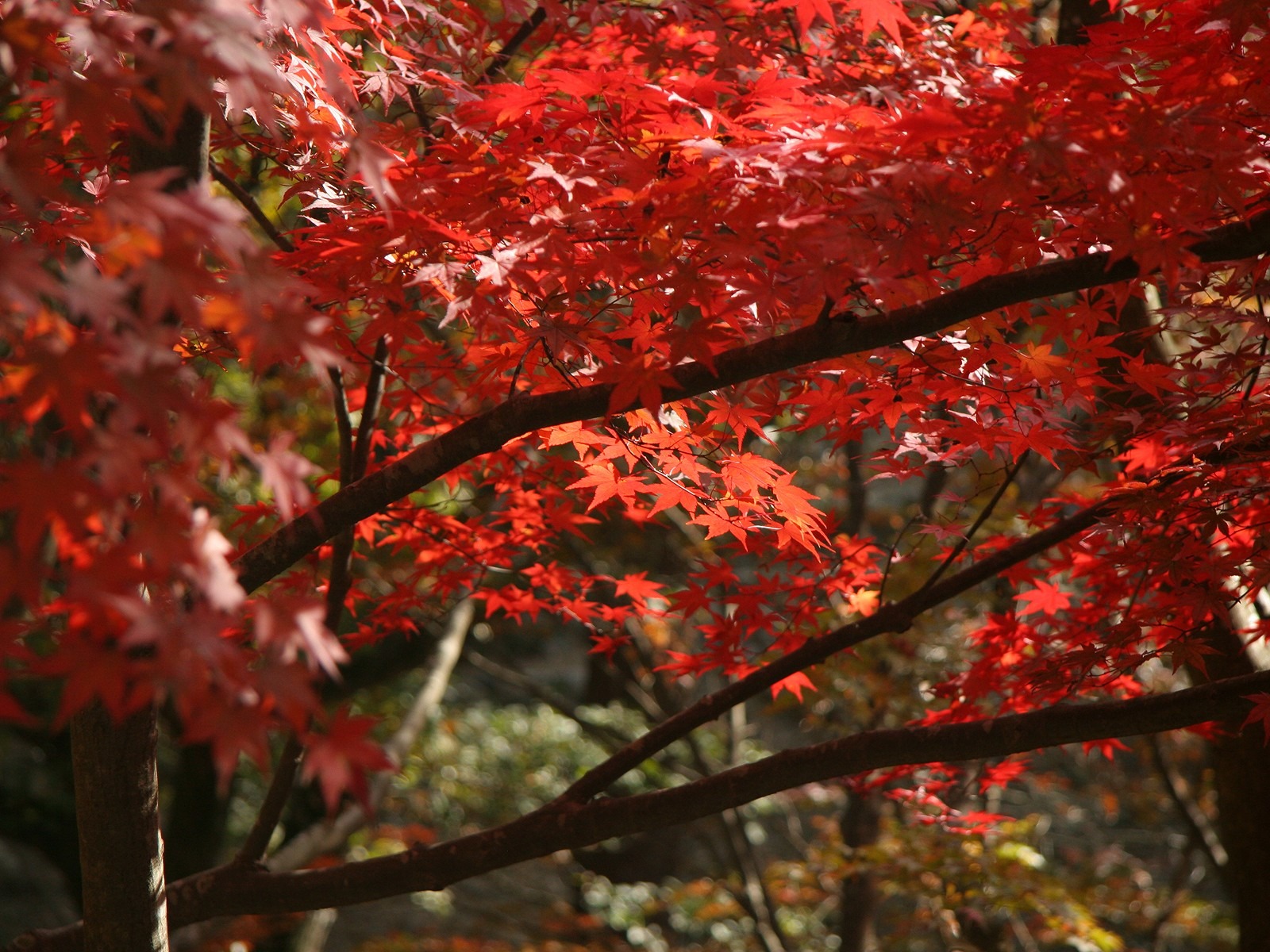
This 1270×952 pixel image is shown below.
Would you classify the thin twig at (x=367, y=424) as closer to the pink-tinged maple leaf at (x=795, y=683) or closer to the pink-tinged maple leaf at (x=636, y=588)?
the pink-tinged maple leaf at (x=636, y=588)

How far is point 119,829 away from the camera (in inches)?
87.3

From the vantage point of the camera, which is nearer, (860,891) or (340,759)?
(340,759)

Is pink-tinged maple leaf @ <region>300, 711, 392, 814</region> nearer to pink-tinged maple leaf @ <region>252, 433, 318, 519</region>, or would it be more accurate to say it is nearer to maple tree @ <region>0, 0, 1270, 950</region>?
maple tree @ <region>0, 0, 1270, 950</region>

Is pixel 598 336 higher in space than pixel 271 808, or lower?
higher

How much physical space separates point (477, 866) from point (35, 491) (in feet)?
5.85

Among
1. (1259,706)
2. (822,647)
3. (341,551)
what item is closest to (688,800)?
(822,647)

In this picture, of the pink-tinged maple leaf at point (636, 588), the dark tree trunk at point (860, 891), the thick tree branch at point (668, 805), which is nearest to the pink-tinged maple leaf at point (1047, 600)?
the thick tree branch at point (668, 805)

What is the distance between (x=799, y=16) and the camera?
2.27m

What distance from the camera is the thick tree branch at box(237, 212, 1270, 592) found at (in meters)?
1.80

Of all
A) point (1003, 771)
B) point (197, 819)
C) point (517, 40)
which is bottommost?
point (197, 819)

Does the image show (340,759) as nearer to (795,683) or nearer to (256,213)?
(256,213)

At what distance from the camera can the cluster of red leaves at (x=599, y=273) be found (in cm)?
116

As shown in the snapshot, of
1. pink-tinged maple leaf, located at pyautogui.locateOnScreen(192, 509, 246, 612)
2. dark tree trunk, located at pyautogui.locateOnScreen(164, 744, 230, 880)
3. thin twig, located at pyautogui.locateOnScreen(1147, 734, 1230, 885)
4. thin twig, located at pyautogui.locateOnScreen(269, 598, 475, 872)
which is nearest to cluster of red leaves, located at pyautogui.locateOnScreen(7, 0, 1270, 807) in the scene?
pink-tinged maple leaf, located at pyautogui.locateOnScreen(192, 509, 246, 612)

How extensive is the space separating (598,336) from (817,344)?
1.50 ft
